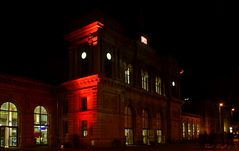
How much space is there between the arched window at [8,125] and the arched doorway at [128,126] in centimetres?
1601

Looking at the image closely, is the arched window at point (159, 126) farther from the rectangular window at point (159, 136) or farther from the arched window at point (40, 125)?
the arched window at point (40, 125)

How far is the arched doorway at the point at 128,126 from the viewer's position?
55875 millimetres

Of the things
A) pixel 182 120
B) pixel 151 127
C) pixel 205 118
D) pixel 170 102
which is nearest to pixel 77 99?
pixel 151 127

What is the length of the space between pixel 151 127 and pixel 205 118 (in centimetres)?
3947

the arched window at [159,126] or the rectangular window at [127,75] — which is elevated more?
the rectangular window at [127,75]

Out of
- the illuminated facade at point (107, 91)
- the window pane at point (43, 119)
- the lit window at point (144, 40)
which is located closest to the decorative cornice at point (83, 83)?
the illuminated facade at point (107, 91)

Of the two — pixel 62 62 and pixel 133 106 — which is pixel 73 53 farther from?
pixel 133 106

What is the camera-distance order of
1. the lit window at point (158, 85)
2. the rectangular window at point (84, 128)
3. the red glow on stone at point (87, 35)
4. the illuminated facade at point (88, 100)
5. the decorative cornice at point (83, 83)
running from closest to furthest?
the illuminated facade at point (88, 100)
the decorative cornice at point (83, 83)
the rectangular window at point (84, 128)
the red glow on stone at point (87, 35)
the lit window at point (158, 85)

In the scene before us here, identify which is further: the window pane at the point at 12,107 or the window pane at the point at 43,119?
the window pane at the point at 43,119

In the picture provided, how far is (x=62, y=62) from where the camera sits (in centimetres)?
5747

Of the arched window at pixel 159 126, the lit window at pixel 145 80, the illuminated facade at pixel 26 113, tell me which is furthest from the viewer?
the arched window at pixel 159 126

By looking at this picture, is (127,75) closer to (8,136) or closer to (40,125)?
(40,125)

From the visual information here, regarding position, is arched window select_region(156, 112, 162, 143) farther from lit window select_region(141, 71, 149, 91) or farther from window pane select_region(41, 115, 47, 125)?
window pane select_region(41, 115, 47, 125)

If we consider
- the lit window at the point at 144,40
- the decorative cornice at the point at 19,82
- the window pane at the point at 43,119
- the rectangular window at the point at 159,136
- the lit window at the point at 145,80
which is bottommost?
the rectangular window at the point at 159,136
